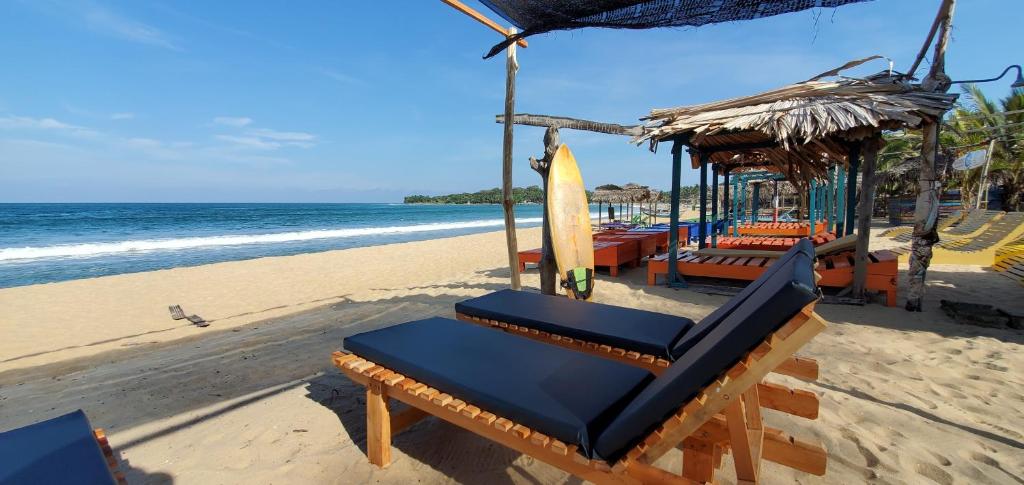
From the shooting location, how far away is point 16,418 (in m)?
3.00

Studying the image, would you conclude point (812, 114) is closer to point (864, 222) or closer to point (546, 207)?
point (864, 222)

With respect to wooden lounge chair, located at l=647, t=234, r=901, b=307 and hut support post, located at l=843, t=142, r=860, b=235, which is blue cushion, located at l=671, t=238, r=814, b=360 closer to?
wooden lounge chair, located at l=647, t=234, r=901, b=307

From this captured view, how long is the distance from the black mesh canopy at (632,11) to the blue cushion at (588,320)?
203 centimetres

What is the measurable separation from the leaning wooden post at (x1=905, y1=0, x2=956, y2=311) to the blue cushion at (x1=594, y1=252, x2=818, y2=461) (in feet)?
15.7

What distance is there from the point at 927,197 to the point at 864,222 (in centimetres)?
61

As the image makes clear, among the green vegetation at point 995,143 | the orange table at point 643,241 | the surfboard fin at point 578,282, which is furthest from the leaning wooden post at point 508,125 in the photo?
the green vegetation at point 995,143

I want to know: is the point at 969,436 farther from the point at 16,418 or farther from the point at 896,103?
the point at 16,418

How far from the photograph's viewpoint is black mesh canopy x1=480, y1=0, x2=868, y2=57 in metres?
2.70

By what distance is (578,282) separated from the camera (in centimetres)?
467

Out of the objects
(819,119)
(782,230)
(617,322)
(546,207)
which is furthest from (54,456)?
(782,230)

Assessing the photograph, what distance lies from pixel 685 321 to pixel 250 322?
18.4 ft

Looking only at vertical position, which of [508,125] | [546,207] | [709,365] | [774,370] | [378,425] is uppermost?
[508,125]

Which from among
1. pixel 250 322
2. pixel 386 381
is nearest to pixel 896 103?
pixel 386 381

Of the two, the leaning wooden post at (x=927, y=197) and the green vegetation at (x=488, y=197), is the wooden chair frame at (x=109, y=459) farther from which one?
the green vegetation at (x=488, y=197)
